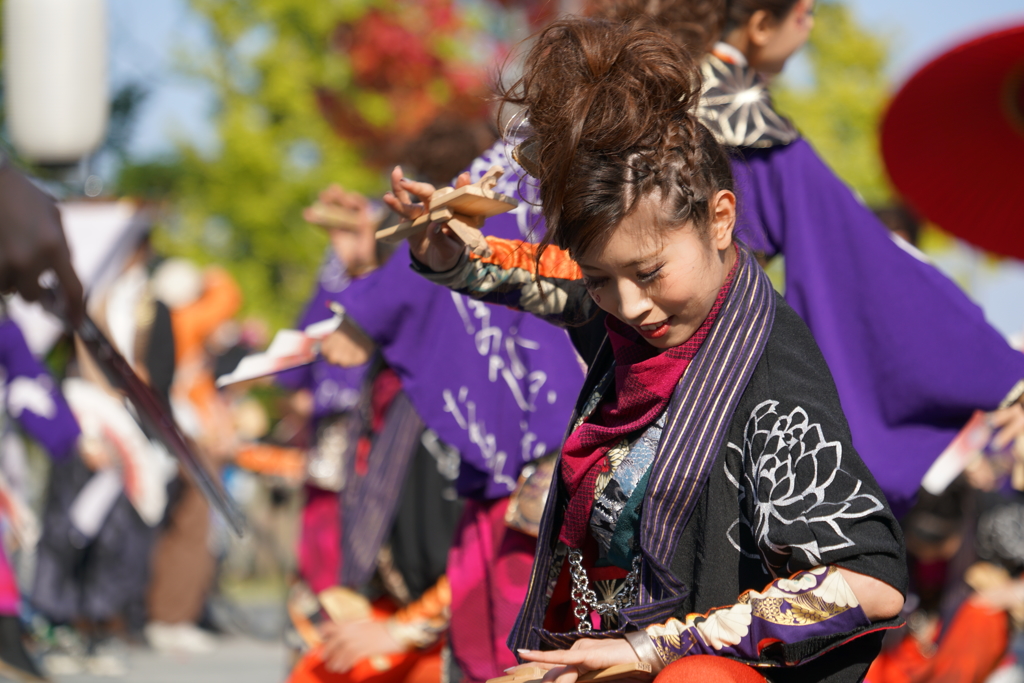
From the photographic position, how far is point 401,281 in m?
2.96

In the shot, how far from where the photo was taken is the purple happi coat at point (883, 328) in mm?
2314

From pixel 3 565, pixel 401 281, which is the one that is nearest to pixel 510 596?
pixel 401 281

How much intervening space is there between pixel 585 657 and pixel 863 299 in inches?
43.9

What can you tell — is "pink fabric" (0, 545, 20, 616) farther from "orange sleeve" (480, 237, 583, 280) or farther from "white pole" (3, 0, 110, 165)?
"orange sleeve" (480, 237, 583, 280)

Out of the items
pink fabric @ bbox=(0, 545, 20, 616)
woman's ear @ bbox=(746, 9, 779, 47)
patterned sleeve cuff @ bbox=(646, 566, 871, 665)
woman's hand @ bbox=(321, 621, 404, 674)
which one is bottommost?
pink fabric @ bbox=(0, 545, 20, 616)

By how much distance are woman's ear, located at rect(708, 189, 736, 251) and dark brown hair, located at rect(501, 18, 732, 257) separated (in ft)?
0.05

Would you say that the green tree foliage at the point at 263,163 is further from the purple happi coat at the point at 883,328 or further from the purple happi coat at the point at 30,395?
the purple happi coat at the point at 883,328

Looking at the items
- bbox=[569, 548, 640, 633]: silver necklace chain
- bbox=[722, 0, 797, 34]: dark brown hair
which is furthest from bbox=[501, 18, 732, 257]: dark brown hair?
bbox=[722, 0, 797, 34]: dark brown hair

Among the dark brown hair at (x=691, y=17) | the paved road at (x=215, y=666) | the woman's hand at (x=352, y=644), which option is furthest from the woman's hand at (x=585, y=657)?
the paved road at (x=215, y=666)

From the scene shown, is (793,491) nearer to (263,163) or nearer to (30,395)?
(30,395)

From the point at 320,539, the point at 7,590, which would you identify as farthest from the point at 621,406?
the point at 7,590

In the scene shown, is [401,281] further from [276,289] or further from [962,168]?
[276,289]

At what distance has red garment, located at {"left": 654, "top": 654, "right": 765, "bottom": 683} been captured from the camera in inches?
59.4

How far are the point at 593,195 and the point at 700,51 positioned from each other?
929mm
